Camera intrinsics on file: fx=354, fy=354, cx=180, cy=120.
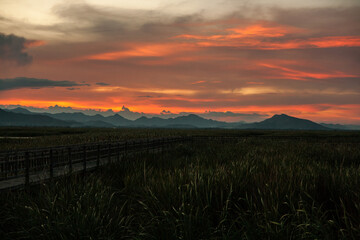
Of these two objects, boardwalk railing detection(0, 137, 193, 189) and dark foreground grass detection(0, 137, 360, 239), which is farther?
boardwalk railing detection(0, 137, 193, 189)

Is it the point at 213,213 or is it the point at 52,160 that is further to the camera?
the point at 52,160

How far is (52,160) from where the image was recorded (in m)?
14.6

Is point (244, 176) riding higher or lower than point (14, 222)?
higher

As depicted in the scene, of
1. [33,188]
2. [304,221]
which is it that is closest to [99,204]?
[33,188]

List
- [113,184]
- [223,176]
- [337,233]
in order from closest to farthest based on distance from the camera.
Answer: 1. [337,233]
2. [223,176]
3. [113,184]

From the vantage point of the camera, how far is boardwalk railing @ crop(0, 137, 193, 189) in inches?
511

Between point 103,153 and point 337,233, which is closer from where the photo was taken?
point 337,233

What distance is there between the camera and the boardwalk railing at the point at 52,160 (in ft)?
42.6

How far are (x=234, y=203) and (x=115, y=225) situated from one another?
9.77ft

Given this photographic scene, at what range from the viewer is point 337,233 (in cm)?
771

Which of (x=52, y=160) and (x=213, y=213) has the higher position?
(x=52, y=160)

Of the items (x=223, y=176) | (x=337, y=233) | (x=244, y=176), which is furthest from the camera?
(x=244, y=176)

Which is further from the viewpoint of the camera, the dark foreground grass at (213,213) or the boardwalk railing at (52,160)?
the boardwalk railing at (52,160)

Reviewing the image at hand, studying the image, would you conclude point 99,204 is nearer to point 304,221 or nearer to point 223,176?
point 223,176
